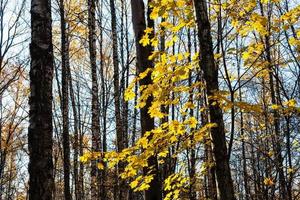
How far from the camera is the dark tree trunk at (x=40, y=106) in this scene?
13.8 feet

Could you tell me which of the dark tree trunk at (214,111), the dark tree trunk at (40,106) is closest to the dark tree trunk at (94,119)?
the dark tree trunk at (40,106)

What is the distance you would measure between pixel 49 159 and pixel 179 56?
2.06 meters

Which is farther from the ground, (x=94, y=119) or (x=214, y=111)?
(x=94, y=119)

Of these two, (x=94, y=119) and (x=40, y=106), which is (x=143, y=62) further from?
(x=94, y=119)

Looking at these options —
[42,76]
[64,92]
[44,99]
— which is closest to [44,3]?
[42,76]

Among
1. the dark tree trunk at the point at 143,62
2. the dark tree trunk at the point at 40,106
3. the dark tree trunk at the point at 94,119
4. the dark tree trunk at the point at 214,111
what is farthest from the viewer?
the dark tree trunk at the point at 94,119

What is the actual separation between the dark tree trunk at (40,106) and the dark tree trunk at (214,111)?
1.93 metres

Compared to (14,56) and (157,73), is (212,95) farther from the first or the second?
(14,56)

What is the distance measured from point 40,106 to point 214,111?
2.09 m

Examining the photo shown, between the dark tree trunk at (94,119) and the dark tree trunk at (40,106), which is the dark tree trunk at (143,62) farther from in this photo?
the dark tree trunk at (94,119)

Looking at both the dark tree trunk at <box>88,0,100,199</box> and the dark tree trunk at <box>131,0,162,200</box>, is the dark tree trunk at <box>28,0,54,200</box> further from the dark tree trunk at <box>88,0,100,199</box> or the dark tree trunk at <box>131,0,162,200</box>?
the dark tree trunk at <box>88,0,100,199</box>

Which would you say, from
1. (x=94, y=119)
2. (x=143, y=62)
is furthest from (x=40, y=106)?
(x=94, y=119)

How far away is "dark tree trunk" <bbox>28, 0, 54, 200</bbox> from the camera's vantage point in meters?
4.21

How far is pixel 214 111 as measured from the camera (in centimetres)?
421
